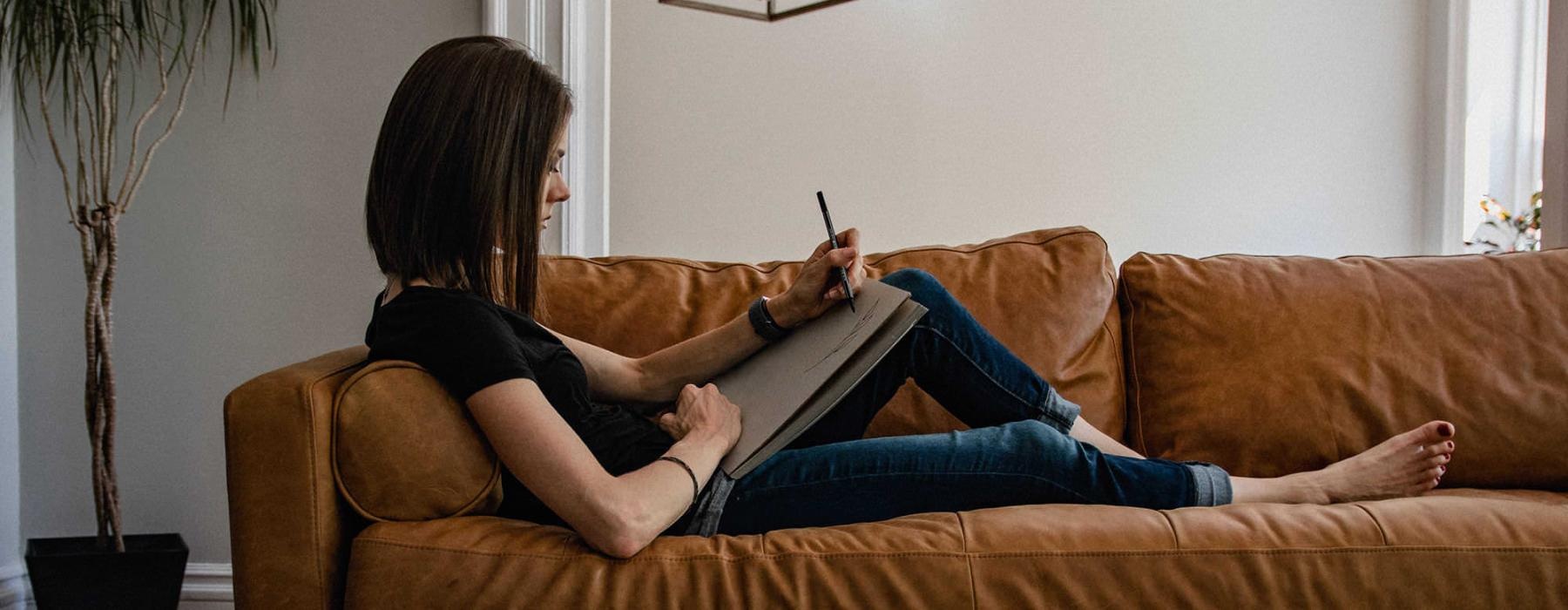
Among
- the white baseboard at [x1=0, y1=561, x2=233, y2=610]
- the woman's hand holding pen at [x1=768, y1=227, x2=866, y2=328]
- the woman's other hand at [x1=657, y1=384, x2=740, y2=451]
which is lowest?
the white baseboard at [x1=0, y1=561, x2=233, y2=610]

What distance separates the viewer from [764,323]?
1.55m

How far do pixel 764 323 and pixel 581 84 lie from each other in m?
1.04

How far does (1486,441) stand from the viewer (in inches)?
67.2

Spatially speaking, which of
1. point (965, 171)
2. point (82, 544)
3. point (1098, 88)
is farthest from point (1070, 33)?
point (82, 544)

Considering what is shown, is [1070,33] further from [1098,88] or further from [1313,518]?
[1313,518]

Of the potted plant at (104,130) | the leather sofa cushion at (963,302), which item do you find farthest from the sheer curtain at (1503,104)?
the potted plant at (104,130)

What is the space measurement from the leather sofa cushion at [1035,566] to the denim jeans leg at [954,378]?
0.37 meters

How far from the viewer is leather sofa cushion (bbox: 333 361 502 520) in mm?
1164

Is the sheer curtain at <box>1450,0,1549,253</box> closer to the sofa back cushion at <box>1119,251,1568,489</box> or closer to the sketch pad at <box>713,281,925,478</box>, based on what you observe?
the sofa back cushion at <box>1119,251,1568,489</box>

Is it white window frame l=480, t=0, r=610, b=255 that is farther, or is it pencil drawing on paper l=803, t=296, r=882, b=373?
white window frame l=480, t=0, r=610, b=255

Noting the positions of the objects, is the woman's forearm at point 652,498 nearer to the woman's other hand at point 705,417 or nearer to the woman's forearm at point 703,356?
the woman's other hand at point 705,417

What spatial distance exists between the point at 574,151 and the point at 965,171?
115 cm

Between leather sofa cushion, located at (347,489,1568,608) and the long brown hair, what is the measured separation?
323 millimetres

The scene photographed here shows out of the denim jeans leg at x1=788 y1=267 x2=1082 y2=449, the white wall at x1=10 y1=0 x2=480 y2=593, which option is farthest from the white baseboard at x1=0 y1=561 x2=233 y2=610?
the denim jeans leg at x1=788 y1=267 x2=1082 y2=449
